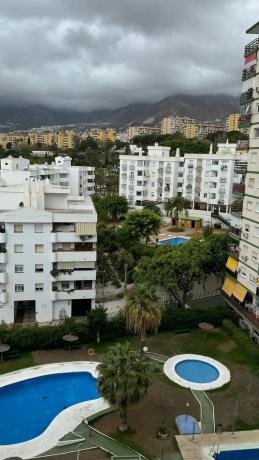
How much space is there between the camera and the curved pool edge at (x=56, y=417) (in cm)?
2328

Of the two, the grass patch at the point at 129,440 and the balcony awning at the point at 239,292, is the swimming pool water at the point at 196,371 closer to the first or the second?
the balcony awning at the point at 239,292

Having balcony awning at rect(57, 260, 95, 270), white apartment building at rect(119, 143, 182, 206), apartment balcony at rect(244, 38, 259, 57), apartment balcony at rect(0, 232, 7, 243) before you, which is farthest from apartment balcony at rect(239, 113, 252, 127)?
white apartment building at rect(119, 143, 182, 206)

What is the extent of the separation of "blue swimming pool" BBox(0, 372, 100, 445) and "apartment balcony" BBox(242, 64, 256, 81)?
3054 centimetres

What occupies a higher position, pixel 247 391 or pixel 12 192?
pixel 12 192

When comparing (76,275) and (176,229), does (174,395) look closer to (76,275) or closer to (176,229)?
(76,275)

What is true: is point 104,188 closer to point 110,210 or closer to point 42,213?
point 110,210

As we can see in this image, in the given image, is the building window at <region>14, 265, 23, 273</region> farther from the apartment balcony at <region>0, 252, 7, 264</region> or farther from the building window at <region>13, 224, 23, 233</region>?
the building window at <region>13, 224, 23, 233</region>

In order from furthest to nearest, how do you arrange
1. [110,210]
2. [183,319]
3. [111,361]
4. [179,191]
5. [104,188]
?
[104,188], [179,191], [110,210], [183,319], [111,361]

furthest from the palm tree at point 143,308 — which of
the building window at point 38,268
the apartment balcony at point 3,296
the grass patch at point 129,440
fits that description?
the apartment balcony at point 3,296

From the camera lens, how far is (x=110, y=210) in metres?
85.4

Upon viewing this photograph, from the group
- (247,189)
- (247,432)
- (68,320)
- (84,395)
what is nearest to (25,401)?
(84,395)

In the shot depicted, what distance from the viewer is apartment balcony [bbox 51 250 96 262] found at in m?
39.6

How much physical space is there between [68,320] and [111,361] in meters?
13.7

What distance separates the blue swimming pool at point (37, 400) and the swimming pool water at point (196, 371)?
7.49 m
